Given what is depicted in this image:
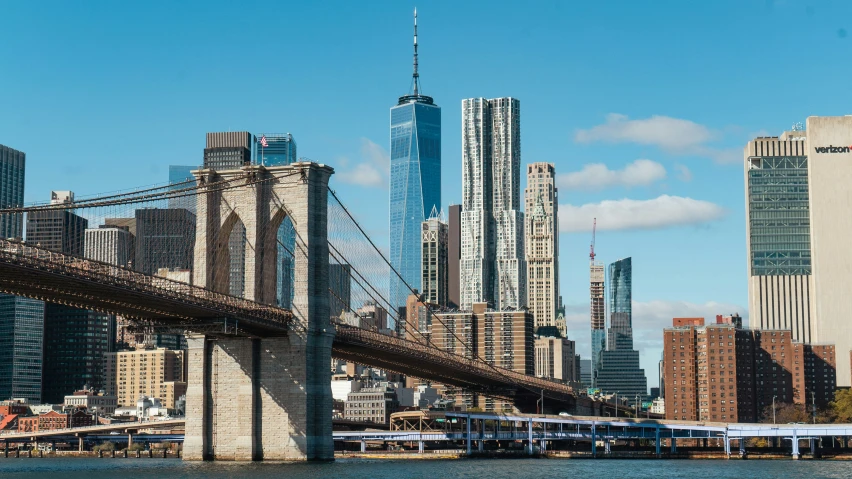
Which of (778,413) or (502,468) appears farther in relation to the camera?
(778,413)

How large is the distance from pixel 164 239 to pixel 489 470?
1040 inches

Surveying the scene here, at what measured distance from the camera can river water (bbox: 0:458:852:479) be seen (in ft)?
234

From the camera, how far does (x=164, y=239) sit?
291 ft

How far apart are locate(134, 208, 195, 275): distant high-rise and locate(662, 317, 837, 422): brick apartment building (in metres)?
91.1

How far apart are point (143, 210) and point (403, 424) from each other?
64833 mm

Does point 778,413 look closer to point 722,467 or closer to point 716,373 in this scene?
point 716,373

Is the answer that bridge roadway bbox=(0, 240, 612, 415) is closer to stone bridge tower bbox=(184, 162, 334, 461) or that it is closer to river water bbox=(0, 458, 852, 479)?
stone bridge tower bbox=(184, 162, 334, 461)

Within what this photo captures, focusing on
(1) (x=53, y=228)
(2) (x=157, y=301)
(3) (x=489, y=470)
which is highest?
(1) (x=53, y=228)

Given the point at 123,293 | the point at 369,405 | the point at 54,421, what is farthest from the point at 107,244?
the point at 369,405

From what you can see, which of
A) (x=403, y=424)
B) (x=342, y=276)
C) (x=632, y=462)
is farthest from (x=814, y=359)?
(x=342, y=276)

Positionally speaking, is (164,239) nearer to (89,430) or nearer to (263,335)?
(263,335)

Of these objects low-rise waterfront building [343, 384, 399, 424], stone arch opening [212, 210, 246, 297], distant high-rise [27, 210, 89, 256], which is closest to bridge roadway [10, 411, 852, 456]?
distant high-rise [27, 210, 89, 256]

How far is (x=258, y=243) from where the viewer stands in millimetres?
79438

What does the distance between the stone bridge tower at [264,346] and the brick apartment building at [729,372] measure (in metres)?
94.5
